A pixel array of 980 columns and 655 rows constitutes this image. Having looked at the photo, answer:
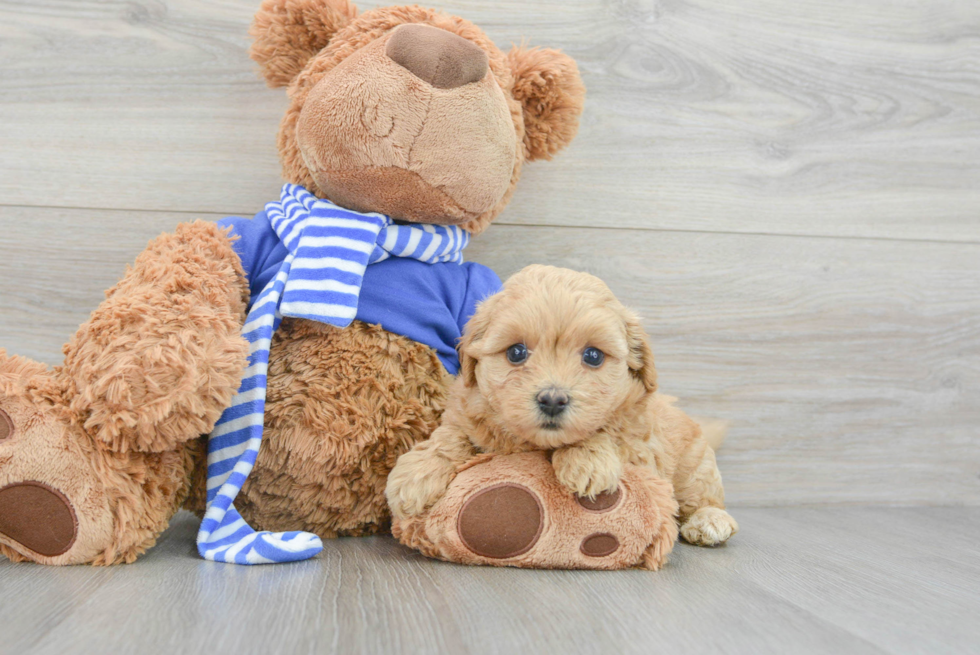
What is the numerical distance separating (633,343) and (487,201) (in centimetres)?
30

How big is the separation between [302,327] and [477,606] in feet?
1.54

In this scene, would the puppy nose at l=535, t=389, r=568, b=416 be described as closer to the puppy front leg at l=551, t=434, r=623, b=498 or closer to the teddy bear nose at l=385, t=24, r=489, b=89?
the puppy front leg at l=551, t=434, r=623, b=498

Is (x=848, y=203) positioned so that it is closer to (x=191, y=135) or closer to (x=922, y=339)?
(x=922, y=339)

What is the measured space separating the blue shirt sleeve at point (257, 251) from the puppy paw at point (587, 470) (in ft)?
1.58

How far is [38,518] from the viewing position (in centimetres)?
85

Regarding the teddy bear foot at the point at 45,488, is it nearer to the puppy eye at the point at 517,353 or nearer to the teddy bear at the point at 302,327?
the teddy bear at the point at 302,327

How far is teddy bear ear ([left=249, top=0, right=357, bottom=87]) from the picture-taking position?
3.60 feet

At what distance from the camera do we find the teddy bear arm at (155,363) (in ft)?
2.77

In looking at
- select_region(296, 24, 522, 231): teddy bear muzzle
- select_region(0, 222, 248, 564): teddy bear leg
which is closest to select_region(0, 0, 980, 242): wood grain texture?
select_region(296, 24, 522, 231): teddy bear muzzle

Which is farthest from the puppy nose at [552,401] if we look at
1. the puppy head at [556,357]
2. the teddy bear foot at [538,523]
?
the teddy bear foot at [538,523]

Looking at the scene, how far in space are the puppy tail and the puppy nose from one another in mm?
547

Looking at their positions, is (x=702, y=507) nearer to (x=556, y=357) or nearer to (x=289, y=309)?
Answer: (x=556, y=357)

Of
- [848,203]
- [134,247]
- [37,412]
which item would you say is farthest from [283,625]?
[848,203]

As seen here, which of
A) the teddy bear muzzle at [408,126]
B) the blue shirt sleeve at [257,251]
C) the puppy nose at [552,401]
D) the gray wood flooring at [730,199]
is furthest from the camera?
the gray wood flooring at [730,199]
